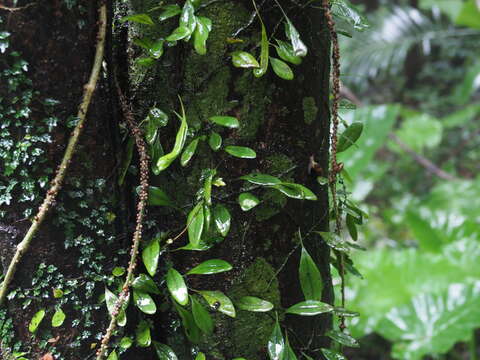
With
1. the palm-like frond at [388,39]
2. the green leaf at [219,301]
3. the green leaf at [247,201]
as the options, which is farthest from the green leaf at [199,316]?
the palm-like frond at [388,39]

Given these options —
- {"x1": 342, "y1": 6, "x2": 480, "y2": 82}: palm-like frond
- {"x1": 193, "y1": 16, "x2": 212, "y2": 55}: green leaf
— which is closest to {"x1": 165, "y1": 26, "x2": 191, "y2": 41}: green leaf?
{"x1": 193, "y1": 16, "x2": 212, "y2": 55}: green leaf

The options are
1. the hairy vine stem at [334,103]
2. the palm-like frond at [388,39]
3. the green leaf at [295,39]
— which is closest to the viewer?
the green leaf at [295,39]

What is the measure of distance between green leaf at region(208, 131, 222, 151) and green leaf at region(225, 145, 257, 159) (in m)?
0.01

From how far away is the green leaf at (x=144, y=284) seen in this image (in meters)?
0.54

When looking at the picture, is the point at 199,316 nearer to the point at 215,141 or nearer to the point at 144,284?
the point at 144,284

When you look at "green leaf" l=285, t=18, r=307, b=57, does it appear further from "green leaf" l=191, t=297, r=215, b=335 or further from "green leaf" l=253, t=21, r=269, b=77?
"green leaf" l=191, t=297, r=215, b=335

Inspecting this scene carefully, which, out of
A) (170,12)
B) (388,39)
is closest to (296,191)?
(170,12)

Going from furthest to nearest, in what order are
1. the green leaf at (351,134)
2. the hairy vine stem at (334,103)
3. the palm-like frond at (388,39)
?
the palm-like frond at (388,39) < the green leaf at (351,134) < the hairy vine stem at (334,103)

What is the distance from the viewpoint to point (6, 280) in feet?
1.69

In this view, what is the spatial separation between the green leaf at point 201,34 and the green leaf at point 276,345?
0.34m

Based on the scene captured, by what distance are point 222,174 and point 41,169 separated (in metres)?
0.21

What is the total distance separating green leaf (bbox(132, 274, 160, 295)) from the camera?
0.54 m

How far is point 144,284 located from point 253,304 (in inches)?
5.3

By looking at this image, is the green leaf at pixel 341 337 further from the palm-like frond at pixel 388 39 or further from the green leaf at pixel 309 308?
the palm-like frond at pixel 388 39
